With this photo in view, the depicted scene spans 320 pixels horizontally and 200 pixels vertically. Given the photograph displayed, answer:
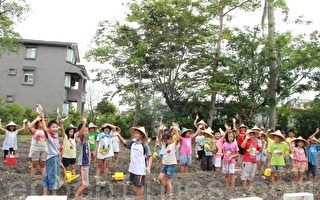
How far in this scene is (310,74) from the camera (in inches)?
925

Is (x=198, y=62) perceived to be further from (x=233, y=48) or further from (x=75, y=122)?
(x=75, y=122)

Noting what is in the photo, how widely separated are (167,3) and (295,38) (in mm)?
7912

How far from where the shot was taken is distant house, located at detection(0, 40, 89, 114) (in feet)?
119

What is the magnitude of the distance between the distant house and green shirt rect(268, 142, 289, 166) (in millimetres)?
28229

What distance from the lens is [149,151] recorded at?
7957mm

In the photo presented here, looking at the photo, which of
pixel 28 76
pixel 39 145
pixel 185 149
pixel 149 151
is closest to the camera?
pixel 149 151

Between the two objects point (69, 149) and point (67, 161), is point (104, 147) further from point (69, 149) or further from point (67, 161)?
point (67, 161)

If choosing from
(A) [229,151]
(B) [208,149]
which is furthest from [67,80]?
(A) [229,151]

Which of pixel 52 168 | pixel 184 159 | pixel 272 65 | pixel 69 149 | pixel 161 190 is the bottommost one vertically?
pixel 161 190

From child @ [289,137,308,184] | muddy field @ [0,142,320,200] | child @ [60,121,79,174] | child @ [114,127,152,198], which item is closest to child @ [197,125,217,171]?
muddy field @ [0,142,320,200]

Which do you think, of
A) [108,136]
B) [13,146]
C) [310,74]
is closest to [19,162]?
[13,146]

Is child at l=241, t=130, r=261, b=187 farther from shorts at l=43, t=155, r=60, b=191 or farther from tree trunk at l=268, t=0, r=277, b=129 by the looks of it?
tree trunk at l=268, t=0, r=277, b=129

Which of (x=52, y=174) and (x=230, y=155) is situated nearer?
(x=52, y=174)

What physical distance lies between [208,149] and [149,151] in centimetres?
401
